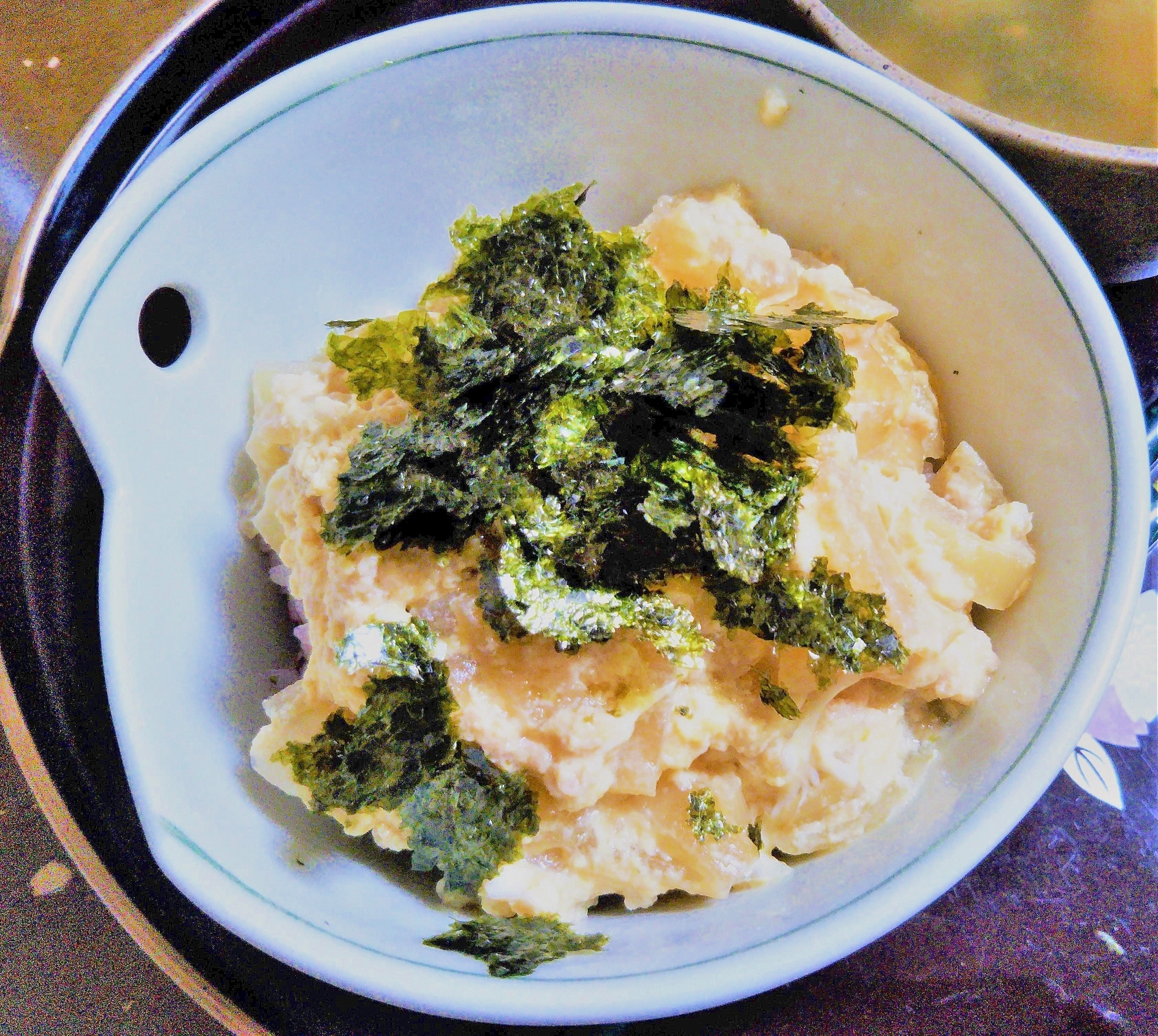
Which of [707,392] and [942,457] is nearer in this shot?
[707,392]

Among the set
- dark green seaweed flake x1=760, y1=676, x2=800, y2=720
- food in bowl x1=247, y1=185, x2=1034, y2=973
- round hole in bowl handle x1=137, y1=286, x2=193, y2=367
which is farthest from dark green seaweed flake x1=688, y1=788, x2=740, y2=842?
round hole in bowl handle x1=137, y1=286, x2=193, y2=367

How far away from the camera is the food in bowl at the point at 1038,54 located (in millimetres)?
1922

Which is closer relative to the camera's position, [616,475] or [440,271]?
[616,475]

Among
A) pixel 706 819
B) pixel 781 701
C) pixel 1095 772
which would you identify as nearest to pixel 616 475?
pixel 781 701

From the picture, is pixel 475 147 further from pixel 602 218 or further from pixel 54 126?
pixel 54 126

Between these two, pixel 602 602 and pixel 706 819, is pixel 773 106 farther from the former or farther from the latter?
pixel 706 819

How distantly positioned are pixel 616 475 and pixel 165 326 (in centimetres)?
81

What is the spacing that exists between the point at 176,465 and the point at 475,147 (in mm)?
753

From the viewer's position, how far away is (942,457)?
5.03 feet

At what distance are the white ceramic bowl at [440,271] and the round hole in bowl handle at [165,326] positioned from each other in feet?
0.11

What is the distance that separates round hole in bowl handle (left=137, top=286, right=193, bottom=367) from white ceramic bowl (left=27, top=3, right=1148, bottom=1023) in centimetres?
3

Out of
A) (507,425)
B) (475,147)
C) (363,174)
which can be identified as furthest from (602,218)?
(507,425)

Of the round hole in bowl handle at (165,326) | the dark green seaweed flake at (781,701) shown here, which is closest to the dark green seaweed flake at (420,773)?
the dark green seaweed flake at (781,701)

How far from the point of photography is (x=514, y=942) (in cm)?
114
